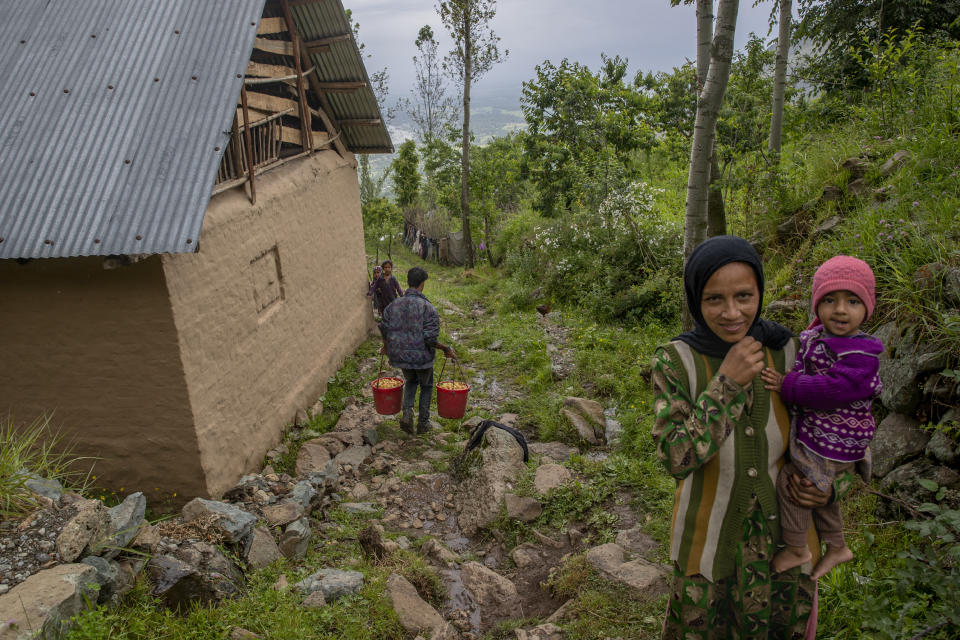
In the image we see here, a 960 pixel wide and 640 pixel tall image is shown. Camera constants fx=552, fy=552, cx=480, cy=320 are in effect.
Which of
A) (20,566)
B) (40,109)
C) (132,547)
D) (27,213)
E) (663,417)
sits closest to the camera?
(663,417)

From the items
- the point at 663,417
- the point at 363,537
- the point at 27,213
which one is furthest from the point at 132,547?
the point at 663,417

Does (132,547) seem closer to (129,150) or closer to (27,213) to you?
(27,213)

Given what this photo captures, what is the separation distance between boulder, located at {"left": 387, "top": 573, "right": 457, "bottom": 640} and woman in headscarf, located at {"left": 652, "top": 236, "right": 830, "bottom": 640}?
1.86m

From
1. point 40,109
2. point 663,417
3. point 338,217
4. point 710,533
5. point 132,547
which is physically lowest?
point 132,547

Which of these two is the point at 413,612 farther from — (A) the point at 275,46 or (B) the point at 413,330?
(A) the point at 275,46

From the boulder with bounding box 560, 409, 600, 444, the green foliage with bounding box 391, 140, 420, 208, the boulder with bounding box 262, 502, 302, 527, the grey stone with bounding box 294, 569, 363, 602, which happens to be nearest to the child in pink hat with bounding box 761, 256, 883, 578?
the grey stone with bounding box 294, 569, 363, 602

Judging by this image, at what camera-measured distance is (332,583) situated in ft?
11.8

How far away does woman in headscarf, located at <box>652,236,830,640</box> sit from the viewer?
1741mm

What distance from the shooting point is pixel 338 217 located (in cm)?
850

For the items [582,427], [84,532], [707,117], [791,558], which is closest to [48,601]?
[84,532]

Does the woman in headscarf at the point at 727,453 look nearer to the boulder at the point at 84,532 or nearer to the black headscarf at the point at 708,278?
the black headscarf at the point at 708,278

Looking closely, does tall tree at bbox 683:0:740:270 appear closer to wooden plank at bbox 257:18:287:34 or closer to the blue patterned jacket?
the blue patterned jacket

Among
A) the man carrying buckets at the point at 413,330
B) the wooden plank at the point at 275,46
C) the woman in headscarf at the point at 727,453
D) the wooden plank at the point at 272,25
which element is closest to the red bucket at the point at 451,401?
the man carrying buckets at the point at 413,330

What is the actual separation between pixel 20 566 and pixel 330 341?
517 cm
